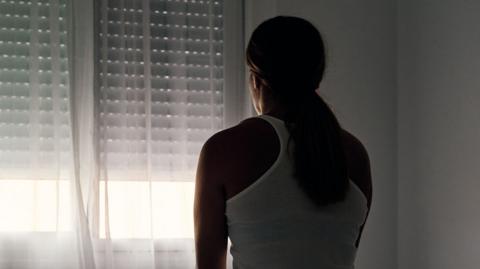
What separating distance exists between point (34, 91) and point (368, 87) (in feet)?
3.41

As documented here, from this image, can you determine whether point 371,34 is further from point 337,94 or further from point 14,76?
point 14,76

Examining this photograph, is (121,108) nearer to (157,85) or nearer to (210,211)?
(157,85)

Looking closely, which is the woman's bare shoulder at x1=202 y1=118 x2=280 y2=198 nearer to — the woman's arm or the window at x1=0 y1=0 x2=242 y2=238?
the woman's arm

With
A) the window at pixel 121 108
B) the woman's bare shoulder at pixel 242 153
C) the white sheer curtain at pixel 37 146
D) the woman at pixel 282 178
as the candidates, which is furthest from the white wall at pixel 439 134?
the white sheer curtain at pixel 37 146

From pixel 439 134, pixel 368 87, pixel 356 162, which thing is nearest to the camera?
pixel 356 162

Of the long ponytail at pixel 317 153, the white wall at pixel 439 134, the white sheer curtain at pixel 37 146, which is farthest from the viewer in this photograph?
the white sheer curtain at pixel 37 146

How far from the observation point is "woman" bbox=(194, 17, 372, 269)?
0.92m

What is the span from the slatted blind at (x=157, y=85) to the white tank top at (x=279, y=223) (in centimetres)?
85

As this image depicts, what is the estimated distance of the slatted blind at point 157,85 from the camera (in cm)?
175

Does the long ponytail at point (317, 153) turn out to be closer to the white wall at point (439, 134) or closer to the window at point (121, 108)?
the white wall at point (439, 134)

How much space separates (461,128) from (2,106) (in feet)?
4.34

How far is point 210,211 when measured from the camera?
962 millimetres

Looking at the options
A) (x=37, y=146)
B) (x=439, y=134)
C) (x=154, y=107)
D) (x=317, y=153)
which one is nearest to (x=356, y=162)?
(x=317, y=153)

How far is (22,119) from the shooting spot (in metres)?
1.73
